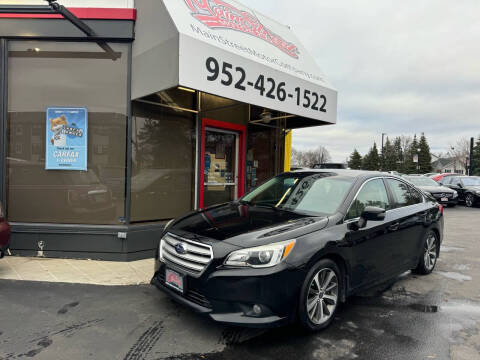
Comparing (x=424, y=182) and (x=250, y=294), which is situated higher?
(x=424, y=182)

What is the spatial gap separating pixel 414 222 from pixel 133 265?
4.24 m

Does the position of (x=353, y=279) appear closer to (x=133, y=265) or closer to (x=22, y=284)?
(x=133, y=265)


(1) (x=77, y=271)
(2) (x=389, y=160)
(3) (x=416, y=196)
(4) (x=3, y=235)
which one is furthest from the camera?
(2) (x=389, y=160)

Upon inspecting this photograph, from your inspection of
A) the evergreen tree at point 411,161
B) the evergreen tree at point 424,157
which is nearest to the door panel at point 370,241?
the evergreen tree at point 411,161

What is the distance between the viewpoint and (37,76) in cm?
560

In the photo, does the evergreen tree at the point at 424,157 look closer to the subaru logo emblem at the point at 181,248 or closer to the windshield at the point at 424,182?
the windshield at the point at 424,182

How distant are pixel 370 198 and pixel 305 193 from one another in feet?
→ 2.65

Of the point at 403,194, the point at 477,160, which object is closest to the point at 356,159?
the point at 477,160

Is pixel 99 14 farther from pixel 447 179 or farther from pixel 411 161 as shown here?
pixel 411 161

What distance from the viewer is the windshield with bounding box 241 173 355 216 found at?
12.3 feet

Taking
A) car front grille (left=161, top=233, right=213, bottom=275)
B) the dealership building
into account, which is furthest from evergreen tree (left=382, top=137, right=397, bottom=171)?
car front grille (left=161, top=233, right=213, bottom=275)

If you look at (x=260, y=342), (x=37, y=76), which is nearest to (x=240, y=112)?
(x=37, y=76)

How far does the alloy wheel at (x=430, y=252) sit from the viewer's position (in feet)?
16.2

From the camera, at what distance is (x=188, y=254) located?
3141mm
